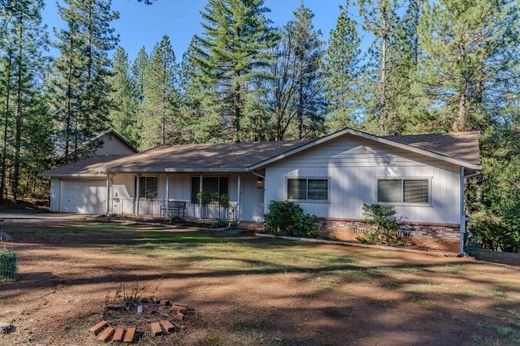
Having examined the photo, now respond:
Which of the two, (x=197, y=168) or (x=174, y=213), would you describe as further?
(x=174, y=213)

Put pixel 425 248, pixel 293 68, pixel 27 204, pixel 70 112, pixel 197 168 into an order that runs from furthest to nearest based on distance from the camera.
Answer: pixel 293 68
pixel 70 112
pixel 27 204
pixel 197 168
pixel 425 248

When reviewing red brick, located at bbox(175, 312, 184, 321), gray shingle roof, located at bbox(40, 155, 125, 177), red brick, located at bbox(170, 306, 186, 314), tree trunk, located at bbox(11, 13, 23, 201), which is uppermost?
tree trunk, located at bbox(11, 13, 23, 201)

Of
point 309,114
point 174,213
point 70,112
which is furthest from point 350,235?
point 70,112

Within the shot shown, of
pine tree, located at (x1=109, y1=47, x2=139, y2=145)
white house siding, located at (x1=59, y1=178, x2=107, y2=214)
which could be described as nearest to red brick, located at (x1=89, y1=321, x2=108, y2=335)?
white house siding, located at (x1=59, y1=178, x2=107, y2=214)

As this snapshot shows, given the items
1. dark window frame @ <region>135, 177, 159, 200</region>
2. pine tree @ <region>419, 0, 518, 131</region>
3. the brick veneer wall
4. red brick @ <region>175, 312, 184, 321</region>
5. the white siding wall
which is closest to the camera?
red brick @ <region>175, 312, 184, 321</region>

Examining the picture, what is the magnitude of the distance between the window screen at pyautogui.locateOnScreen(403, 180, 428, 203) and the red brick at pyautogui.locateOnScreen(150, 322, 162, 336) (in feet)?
29.1

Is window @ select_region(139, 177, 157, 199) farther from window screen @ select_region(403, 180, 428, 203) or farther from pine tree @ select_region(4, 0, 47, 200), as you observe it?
window screen @ select_region(403, 180, 428, 203)

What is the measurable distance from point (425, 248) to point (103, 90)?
2467 cm

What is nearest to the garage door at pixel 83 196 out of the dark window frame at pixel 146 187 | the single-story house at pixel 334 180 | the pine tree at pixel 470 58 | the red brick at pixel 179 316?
the single-story house at pixel 334 180

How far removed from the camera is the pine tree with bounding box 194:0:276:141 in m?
26.6

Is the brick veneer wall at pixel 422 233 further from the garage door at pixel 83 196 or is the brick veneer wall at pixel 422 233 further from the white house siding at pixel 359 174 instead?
the garage door at pixel 83 196

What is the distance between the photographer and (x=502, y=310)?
5.23 m

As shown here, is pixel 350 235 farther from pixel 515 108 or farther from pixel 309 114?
pixel 309 114

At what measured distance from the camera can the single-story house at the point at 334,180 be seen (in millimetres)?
10266
